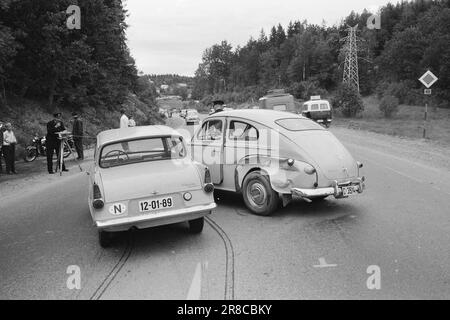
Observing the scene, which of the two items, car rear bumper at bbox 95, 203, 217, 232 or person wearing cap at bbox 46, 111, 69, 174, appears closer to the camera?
car rear bumper at bbox 95, 203, 217, 232

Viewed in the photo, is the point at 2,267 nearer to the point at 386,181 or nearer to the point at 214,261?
the point at 214,261

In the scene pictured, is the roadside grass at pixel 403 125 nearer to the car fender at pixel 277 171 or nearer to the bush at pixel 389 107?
the bush at pixel 389 107

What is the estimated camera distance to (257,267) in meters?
5.17

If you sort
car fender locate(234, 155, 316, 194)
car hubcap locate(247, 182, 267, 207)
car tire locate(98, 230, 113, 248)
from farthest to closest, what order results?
car hubcap locate(247, 182, 267, 207)
car fender locate(234, 155, 316, 194)
car tire locate(98, 230, 113, 248)

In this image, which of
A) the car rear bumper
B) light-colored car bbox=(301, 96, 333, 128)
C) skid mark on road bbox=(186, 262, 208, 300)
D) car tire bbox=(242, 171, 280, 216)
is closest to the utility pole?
light-colored car bbox=(301, 96, 333, 128)

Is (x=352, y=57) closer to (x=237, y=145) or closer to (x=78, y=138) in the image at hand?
(x=78, y=138)

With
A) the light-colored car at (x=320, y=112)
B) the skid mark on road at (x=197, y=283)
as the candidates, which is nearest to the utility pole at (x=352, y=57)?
the light-colored car at (x=320, y=112)

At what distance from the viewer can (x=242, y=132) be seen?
8328 millimetres

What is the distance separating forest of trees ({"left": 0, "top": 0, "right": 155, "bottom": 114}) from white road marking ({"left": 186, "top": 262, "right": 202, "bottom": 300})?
1643 centimetres

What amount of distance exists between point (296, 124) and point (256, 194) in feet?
5.14

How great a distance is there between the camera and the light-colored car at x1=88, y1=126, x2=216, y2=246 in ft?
19.0

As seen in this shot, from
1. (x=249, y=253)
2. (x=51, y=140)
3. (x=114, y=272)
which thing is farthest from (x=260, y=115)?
(x=51, y=140)

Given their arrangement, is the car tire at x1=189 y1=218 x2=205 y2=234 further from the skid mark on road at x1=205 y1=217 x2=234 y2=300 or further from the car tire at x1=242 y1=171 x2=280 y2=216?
the car tire at x1=242 y1=171 x2=280 y2=216

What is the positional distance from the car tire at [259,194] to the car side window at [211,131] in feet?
4.24
